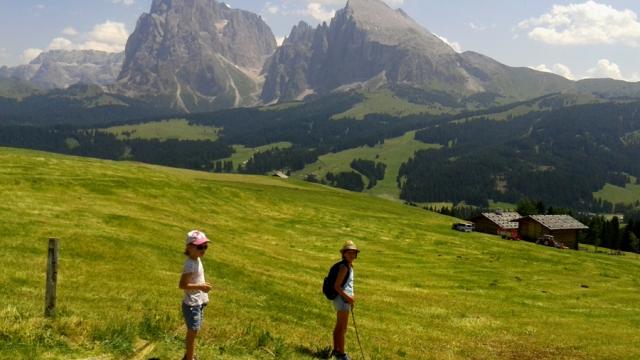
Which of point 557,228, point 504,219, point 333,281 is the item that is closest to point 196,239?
point 333,281

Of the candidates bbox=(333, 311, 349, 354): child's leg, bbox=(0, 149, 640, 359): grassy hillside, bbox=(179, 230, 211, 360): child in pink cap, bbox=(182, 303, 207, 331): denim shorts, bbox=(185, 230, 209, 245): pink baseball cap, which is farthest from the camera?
bbox=(0, 149, 640, 359): grassy hillside

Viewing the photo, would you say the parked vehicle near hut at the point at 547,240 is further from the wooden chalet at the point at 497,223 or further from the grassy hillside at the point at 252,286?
the grassy hillside at the point at 252,286

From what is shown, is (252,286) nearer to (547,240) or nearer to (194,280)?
(194,280)

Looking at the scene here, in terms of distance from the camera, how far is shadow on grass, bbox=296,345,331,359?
20.1 metres

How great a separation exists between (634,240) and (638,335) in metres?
144

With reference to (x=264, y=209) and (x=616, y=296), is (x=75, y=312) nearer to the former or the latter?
(x=616, y=296)

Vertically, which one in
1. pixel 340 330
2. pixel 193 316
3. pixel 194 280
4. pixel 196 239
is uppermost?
pixel 196 239

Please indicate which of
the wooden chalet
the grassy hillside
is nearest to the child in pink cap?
the grassy hillside

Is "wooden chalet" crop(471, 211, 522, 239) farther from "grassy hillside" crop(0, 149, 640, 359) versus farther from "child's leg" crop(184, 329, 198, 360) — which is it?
"child's leg" crop(184, 329, 198, 360)

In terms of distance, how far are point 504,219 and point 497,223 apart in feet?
15.9

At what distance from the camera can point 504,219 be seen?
164625 millimetres

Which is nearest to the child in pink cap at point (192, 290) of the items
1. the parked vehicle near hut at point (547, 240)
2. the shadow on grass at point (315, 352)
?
the shadow on grass at point (315, 352)

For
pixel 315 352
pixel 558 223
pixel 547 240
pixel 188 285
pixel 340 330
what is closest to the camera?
pixel 188 285

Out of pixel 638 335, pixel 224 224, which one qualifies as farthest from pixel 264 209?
pixel 638 335
